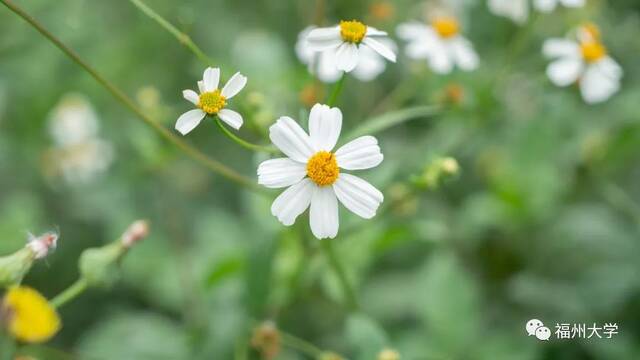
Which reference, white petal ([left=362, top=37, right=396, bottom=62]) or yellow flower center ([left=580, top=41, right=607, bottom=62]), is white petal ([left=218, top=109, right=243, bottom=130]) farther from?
yellow flower center ([left=580, top=41, right=607, bottom=62])

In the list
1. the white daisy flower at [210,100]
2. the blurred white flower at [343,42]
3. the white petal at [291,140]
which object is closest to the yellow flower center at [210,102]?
the white daisy flower at [210,100]

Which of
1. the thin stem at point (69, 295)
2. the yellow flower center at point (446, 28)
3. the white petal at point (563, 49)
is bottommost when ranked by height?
the thin stem at point (69, 295)

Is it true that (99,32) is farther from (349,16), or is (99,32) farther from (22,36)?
(349,16)

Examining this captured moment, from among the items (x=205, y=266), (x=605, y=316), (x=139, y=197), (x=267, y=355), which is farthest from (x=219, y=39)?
(x=605, y=316)

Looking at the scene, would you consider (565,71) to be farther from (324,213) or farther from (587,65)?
(324,213)

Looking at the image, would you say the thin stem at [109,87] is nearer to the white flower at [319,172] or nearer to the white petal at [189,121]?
the white petal at [189,121]

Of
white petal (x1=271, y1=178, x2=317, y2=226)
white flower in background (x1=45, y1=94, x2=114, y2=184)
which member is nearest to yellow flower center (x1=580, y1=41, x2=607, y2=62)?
white petal (x1=271, y1=178, x2=317, y2=226)
